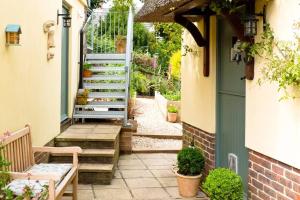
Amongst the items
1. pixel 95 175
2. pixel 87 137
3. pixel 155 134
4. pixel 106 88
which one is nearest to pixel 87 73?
pixel 106 88

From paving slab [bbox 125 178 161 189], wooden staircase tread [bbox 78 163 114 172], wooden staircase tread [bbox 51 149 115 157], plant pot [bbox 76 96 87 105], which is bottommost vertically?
paving slab [bbox 125 178 161 189]

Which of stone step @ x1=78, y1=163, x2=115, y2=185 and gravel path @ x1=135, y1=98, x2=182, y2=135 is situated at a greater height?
gravel path @ x1=135, y1=98, x2=182, y2=135

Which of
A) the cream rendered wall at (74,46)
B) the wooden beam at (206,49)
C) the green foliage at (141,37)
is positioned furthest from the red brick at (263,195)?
the green foliage at (141,37)

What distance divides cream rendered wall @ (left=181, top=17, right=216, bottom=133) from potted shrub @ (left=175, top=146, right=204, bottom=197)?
463 millimetres

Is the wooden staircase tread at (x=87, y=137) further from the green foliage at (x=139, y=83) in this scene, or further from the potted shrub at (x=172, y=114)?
the green foliage at (x=139, y=83)

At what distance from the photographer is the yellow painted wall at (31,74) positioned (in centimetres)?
463

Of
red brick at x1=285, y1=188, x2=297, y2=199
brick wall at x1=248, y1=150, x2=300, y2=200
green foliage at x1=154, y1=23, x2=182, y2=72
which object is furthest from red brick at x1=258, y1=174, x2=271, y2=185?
green foliage at x1=154, y1=23, x2=182, y2=72

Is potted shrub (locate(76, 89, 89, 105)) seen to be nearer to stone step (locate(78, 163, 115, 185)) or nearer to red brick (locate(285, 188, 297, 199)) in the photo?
stone step (locate(78, 163, 115, 185))

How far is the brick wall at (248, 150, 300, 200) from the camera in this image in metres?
3.56

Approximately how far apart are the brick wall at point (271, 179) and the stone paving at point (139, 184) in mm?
1484

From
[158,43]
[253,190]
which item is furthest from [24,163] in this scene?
[158,43]

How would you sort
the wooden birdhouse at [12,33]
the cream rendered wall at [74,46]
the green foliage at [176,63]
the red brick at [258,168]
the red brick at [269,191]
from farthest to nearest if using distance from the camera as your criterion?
the green foliage at [176,63] → the cream rendered wall at [74,46] → the wooden birdhouse at [12,33] → the red brick at [258,168] → the red brick at [269,191]

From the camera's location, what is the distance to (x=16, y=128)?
16.4 ft

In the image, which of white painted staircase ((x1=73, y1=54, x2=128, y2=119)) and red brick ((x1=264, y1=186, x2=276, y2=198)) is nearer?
red brick ((x1=264, y1=186, x2=276, y2=198))
